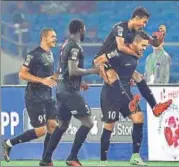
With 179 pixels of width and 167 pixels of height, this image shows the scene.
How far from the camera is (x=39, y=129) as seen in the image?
29.7 feet

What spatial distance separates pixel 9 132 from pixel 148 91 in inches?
83.9

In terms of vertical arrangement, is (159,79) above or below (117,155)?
above

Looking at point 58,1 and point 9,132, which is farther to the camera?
point 58,1

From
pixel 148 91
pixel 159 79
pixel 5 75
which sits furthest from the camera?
pixel 5 75

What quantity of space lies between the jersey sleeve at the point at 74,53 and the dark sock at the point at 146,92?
1035 millimetres

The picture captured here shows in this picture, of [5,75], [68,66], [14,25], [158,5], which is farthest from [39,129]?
[158,5]

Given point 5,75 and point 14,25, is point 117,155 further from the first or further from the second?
point 14,25

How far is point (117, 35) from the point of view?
8.70 metres

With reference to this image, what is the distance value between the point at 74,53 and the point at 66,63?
8.0 inches

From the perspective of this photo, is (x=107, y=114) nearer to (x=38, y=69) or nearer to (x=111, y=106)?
(x=111, y=106)

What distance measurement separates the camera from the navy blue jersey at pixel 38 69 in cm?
897

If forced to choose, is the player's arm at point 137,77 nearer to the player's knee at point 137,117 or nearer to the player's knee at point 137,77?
the player's knee at point 137,77

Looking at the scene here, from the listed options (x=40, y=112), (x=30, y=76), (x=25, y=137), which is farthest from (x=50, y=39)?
(x=25, y=137)

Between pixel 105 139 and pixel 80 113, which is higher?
pixel 80 113
